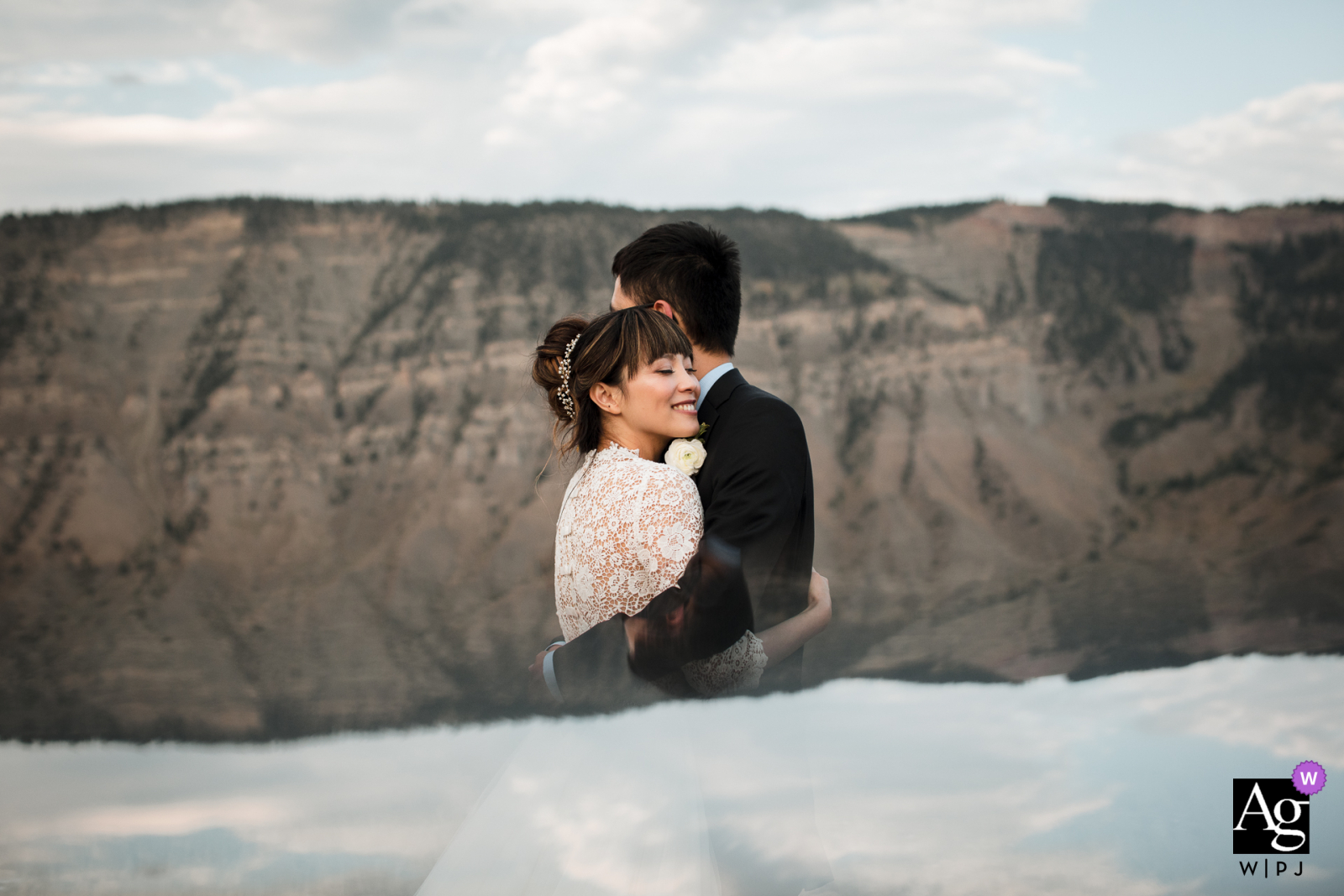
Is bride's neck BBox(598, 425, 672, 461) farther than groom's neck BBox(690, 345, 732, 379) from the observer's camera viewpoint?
No

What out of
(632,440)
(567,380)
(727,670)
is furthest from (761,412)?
(727,670)

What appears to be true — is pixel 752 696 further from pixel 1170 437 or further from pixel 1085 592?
pixel 1170 437

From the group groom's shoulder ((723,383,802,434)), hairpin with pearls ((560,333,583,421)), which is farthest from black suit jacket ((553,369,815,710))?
hairpin with pearls ((560,333,583,421))

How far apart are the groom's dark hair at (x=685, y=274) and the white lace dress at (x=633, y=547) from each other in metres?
0.39

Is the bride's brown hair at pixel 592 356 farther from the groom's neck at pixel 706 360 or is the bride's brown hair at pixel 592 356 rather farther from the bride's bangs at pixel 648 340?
the groom's neck at pixel 706 360

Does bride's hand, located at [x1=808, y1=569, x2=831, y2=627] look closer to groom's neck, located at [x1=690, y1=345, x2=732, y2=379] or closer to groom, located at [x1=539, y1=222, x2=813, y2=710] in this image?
groom, located at [x1=539, y1=222, x2=813, y2=710]

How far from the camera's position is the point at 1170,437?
26.9 m

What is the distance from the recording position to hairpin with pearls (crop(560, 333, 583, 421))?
6.09 feet

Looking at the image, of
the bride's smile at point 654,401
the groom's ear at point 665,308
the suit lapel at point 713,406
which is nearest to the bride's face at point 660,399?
the bride's smile at point 654,401

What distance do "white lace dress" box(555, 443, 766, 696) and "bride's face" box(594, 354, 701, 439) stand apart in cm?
7

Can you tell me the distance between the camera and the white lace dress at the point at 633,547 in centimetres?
160

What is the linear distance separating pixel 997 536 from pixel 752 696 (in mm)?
23759

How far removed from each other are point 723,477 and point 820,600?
332mm

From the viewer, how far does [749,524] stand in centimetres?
167
